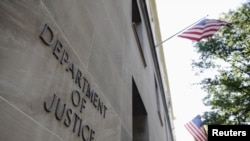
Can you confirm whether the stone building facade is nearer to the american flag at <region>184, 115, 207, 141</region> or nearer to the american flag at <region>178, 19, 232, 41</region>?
the american flag at <region>178, 19, 232, 41</region>

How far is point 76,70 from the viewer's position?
2.75 m

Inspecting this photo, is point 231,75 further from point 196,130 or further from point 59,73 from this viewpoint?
point 59,73

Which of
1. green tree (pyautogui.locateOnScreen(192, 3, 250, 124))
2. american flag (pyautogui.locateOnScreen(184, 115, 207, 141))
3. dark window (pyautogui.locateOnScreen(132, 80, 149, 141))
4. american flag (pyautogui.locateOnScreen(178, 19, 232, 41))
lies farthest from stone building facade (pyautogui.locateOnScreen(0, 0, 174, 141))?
green tree (pyautogui.locateOnScreen(192, 3, 250, 124))

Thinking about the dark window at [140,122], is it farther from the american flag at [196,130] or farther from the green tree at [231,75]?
the green tree at [231,75]

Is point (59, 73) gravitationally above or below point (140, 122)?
below

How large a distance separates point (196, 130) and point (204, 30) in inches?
216

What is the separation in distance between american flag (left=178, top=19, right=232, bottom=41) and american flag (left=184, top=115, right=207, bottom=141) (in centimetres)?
498

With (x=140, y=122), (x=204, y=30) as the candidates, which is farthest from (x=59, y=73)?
(x=204, y=30)

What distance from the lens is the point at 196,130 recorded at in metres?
→ 12.3

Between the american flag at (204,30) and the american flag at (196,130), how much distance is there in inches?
196

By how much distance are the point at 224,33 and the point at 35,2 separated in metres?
18.1

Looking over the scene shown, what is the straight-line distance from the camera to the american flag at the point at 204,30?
9523 mm

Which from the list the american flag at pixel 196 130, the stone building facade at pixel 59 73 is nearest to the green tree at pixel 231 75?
the american flag at pixel 196 130

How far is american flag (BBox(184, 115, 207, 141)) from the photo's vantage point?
11489 mm
